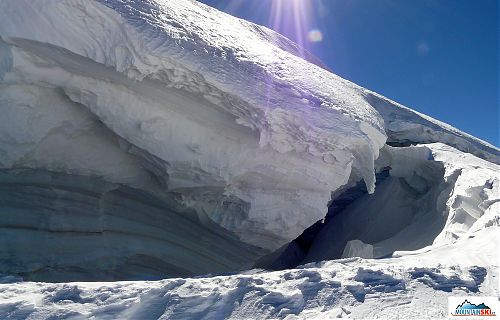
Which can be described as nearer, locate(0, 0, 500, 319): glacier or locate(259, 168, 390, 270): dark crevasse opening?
locate(0, 0, 500, 319): glacier

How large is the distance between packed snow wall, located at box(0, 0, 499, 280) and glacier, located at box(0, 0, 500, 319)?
1 cm

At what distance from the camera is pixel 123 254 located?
4.72m

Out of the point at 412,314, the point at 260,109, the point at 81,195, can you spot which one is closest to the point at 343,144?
the point at 260,109

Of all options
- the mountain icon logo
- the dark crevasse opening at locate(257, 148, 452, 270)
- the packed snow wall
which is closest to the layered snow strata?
the packed snow wall

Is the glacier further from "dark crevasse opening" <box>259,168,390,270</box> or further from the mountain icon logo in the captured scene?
"dark crevasse opening" <box>259,168,390,270</box>

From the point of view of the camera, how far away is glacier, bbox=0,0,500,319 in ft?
11.7

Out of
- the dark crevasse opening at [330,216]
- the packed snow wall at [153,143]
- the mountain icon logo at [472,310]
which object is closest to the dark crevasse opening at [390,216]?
the dark crevasse opening at [330,216]

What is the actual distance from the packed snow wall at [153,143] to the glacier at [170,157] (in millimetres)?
14

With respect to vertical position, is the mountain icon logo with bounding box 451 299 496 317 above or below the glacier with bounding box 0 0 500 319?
below

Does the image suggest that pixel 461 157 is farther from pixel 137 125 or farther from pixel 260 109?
pixel 137 125

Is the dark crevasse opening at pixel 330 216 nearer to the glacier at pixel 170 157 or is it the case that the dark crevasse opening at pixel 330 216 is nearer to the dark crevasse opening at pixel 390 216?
the dark crevasse opening at pixel 390 216

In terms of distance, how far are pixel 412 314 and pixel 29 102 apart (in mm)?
3891

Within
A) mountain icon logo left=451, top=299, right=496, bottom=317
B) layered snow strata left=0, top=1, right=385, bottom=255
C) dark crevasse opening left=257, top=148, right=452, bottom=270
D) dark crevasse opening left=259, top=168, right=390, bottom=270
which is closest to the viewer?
mountain icon logo left=451, top=299, right=496, bottom=317

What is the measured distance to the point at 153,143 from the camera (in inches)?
166
